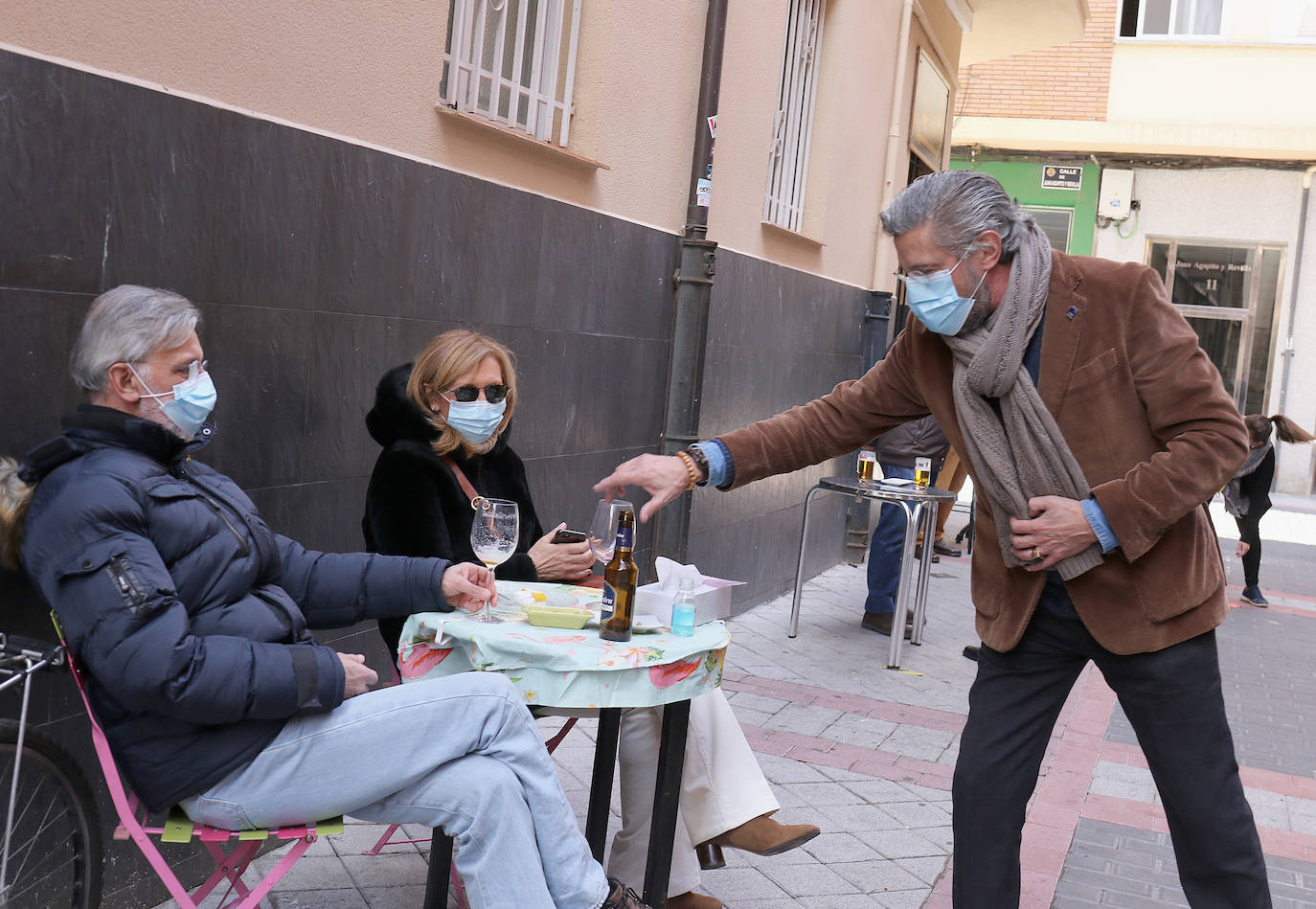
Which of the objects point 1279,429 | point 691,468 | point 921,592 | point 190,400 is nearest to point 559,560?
point 691,468

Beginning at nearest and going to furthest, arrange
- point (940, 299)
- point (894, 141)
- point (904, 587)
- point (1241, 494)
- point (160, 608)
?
1. point (160, 608)
2. point (940, 299)
3. point (904, 587)
4. point (1241, 494)
5. point (894, 141)

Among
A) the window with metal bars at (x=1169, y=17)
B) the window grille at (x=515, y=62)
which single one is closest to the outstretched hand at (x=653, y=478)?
the window grille at (x=515, y=62)

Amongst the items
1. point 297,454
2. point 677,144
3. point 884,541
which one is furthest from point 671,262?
point 297,454

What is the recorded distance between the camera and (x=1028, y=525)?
9.45 ft

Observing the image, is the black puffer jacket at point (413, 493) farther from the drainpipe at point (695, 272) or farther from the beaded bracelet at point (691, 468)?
the drainpipe at point (695, 272)

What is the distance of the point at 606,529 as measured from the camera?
313cm

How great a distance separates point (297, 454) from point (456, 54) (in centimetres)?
170

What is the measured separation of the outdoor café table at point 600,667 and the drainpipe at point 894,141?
8005 mm

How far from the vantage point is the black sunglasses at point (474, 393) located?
372 centimetres

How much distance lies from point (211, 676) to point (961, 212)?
6.17 feet

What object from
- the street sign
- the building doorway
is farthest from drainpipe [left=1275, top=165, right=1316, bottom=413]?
the street sign

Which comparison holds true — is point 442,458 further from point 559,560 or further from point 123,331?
point 123,331

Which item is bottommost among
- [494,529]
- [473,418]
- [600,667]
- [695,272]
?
[600,667]

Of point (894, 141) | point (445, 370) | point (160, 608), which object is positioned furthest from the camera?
point (894, 141)
